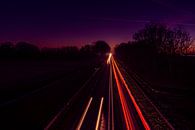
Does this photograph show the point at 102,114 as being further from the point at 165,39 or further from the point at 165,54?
the point at 165,39

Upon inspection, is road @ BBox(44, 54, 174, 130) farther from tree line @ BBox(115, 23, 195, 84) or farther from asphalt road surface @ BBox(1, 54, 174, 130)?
tree line @ BBox(115, 23, 195, 84)

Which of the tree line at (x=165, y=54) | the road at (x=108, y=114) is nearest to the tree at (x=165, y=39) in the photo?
the tree line at (x=165, y=54)

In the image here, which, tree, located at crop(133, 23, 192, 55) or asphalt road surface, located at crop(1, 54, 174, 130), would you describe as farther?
tree, located at crop(133, 23, 192, 55)

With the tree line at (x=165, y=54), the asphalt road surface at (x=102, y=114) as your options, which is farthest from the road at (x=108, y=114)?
the tree line at (x=165, y=54)

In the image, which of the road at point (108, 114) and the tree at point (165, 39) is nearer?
the road at point (108, 114)

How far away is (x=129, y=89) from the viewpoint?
83.2ft

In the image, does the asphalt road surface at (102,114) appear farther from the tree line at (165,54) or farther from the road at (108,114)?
the tree line at (165,54)

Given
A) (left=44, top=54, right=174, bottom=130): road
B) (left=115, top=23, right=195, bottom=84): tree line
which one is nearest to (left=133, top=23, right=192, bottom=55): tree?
(left=115, top=23, right=195, bottom=84): tree line

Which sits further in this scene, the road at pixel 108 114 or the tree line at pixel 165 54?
the tree line at pixel 165 54

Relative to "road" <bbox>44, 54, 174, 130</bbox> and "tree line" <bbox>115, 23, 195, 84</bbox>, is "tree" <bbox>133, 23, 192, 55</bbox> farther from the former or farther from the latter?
"road" <bbox>44, 54, 174, 130</bbox>

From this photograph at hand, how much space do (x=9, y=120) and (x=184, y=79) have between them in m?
22.5

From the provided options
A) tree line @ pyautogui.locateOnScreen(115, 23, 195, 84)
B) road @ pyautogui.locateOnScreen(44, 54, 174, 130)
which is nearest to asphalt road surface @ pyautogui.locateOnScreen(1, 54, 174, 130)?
road @ pyautogui.locateOnScreen(44, 54, 174, 130)

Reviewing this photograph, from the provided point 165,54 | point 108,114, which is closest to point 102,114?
point 108,114

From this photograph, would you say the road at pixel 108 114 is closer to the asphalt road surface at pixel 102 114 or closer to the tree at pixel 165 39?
the asphalt road surface at pixel 102 114
